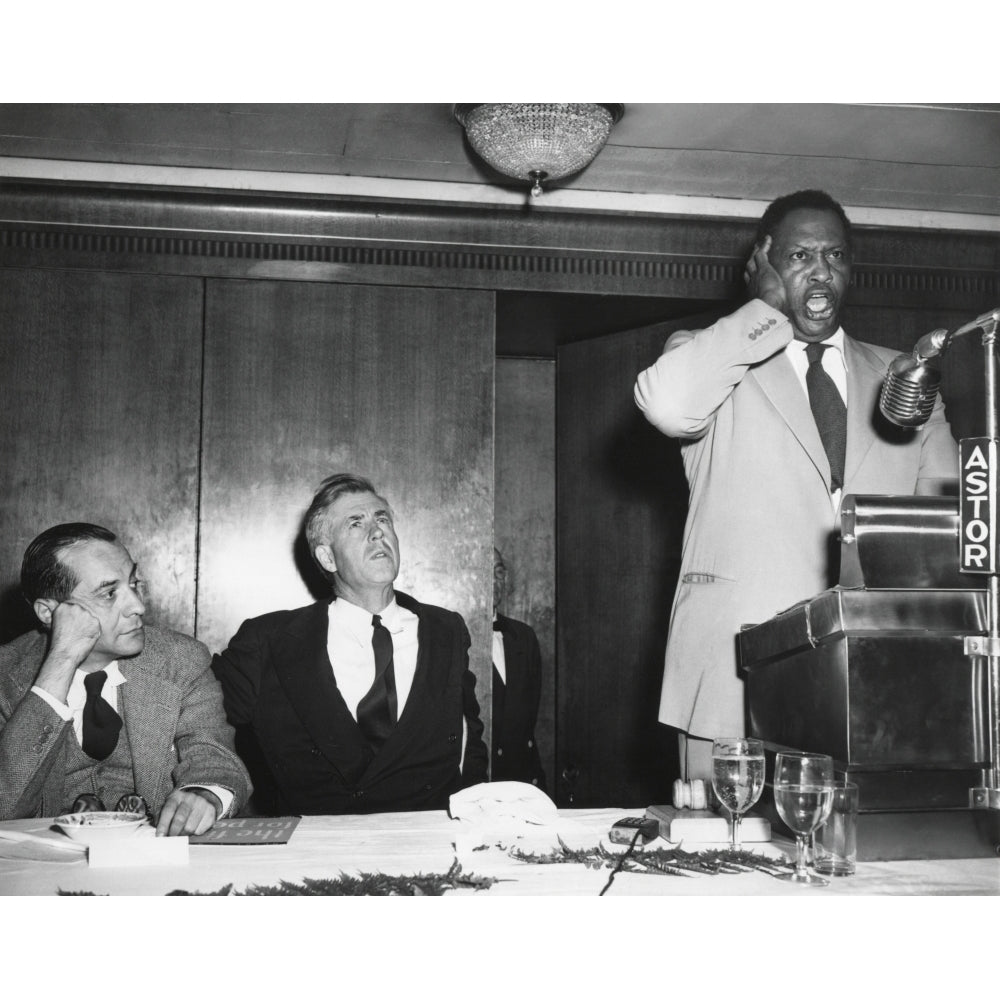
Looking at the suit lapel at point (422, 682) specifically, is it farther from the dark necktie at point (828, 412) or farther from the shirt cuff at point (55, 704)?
Answer: the dark necktie at point (828, 412)

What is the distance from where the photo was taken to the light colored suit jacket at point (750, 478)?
1988mm

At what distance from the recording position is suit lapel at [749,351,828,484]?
2053 mm

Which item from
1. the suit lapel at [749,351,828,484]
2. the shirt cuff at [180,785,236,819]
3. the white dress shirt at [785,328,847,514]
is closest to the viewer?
the shirt cuff at [180,785,236,819]

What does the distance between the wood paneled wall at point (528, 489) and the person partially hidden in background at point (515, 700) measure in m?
0.37

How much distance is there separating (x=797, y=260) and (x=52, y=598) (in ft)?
5.52

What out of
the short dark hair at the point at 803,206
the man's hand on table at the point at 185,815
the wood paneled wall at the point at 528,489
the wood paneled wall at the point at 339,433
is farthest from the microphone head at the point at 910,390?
the wood paneled wall at the point at 528,489

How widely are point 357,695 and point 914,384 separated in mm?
1655

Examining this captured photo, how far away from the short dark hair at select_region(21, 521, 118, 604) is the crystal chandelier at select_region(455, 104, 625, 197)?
1542 millimetres

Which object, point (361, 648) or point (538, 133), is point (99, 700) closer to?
point (361, 648)

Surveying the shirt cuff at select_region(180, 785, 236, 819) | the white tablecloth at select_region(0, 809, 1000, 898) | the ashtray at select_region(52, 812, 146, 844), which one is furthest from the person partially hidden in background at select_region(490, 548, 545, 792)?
the white tablecloth at select_region(0, 809, 1000, 898)

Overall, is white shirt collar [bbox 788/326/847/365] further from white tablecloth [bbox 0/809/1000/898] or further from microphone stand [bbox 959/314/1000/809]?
white tablecloth [bbox 0/809/1000/898]

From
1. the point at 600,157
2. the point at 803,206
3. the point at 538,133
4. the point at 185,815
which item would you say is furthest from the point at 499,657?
the point at 185,815

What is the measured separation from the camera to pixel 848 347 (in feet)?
7.13
